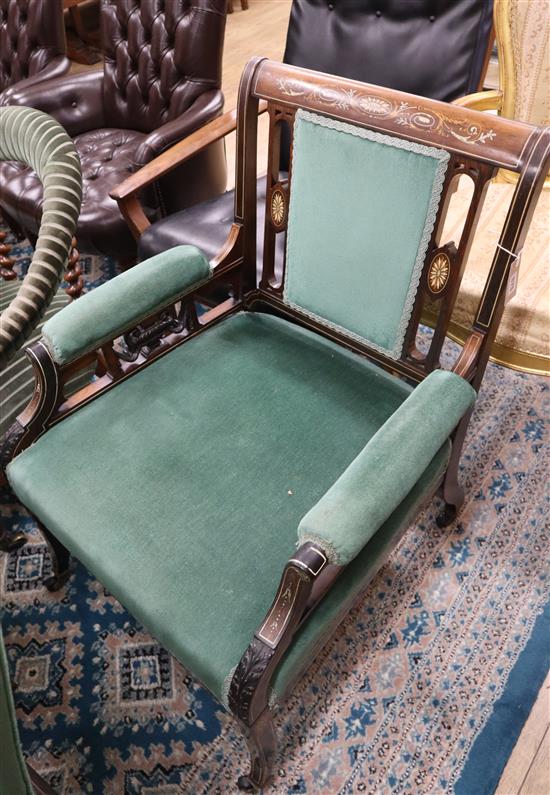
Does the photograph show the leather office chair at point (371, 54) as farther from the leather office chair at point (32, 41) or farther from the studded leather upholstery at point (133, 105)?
the leather office chair at point (32, 41)

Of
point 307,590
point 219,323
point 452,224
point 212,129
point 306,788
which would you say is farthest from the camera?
point 212,129

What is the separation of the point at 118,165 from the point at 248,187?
966 mm

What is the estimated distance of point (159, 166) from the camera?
1.55 m

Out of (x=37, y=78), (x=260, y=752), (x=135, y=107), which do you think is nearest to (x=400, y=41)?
(x=135, y=107)

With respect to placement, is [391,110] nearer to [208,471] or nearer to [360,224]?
[360,224]

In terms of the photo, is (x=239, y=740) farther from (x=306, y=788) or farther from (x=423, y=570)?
(x=423, y=570)

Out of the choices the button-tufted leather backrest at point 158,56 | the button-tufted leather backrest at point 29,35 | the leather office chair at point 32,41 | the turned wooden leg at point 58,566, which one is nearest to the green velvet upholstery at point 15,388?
the turned wooden leg at point 58,566

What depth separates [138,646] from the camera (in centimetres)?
127

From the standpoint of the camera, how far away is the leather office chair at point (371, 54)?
1420 mm

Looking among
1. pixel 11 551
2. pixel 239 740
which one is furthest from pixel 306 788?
pixel 11 551

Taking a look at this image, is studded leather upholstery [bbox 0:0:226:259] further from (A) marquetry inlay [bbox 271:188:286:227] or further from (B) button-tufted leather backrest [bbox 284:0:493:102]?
(A) marquetry inlay [bbox 271:188:286:227]

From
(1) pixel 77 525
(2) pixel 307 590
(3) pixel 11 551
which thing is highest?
(2) pixel 307 590

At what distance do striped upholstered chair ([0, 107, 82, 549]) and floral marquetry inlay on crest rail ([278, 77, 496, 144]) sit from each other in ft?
2.30

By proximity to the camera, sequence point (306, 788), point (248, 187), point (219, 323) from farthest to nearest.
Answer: point (219, 323) < point (248, 187) < point (306, 788)
